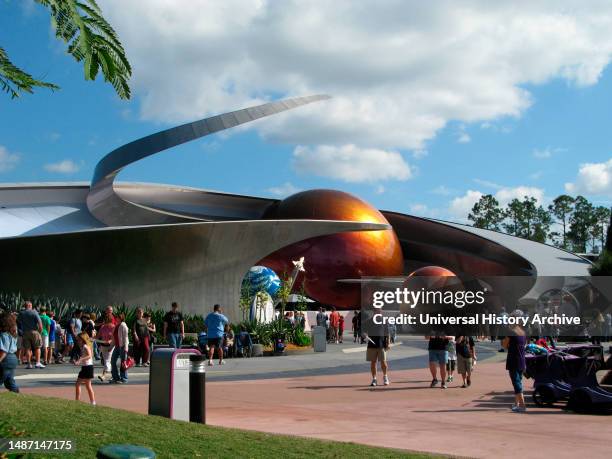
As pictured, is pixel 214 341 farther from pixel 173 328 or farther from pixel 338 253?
pixel 338 253

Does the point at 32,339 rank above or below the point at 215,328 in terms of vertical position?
below

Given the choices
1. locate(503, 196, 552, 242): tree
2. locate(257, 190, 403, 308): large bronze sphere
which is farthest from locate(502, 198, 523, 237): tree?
locate(257, 190, 403, 308): large bronze sphere

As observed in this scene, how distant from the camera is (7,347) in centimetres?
964

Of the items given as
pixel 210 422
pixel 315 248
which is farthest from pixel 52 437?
pixel 315 248

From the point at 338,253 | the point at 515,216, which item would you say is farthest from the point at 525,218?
the point at 338,253

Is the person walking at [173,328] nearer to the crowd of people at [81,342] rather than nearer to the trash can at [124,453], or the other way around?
the crowd of people at [81,342]

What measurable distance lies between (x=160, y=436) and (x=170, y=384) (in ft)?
5.20

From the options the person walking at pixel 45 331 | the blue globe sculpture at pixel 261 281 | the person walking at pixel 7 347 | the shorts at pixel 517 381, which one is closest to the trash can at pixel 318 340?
the blue globe sculpture at pixel 261 281

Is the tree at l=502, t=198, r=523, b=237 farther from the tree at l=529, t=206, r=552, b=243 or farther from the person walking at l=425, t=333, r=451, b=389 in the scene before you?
the person walking at l=425, t=333, r=451, b=389

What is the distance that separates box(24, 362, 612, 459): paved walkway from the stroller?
1.03 ft

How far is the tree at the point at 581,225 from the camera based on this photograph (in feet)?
417

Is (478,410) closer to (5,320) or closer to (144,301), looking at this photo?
(5,320)

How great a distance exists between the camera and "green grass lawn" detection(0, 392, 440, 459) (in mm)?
6516

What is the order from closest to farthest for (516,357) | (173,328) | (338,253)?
(516,357) < (173,328) < (338,253)
